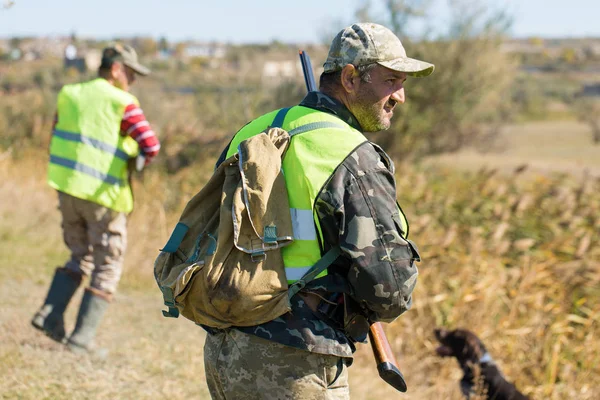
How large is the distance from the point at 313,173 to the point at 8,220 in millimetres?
8269

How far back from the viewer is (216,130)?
46.5 feet

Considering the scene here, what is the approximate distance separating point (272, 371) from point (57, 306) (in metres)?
3.62

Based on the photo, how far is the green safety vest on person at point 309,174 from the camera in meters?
2.65

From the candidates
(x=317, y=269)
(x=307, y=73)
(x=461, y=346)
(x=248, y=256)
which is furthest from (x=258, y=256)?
(x=461, y=346)

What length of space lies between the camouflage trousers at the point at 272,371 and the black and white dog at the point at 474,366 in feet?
11.8

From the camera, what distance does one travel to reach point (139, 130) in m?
5.66

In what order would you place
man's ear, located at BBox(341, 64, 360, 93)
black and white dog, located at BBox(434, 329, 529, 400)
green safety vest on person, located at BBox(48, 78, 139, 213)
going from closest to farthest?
man's ear, located at BBox(341, 64, 360, 93), green safety vest on person, located at BBox(48, 78, 139, 213), black and white dog, located at BBox(434, 329, 529, 400)

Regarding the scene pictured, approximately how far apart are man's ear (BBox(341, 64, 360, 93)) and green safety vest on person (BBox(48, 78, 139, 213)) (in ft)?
10.3

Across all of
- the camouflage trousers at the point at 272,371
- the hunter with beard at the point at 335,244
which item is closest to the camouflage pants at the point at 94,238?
the hunter with beard at the point at 335,244

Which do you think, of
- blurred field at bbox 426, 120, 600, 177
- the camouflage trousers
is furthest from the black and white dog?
blurred field at bbox 426, 120, 600, 177

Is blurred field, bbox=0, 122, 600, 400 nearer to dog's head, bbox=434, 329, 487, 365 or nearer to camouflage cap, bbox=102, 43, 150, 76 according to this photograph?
dog's head, bbox=434, 329, 487, 365

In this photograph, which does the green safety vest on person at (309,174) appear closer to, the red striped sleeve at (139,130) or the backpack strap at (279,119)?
the backpack strap at (279,119)

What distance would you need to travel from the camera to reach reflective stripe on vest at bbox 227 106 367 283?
8.71 ft

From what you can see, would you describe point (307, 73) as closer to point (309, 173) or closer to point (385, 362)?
point (309, 173)
